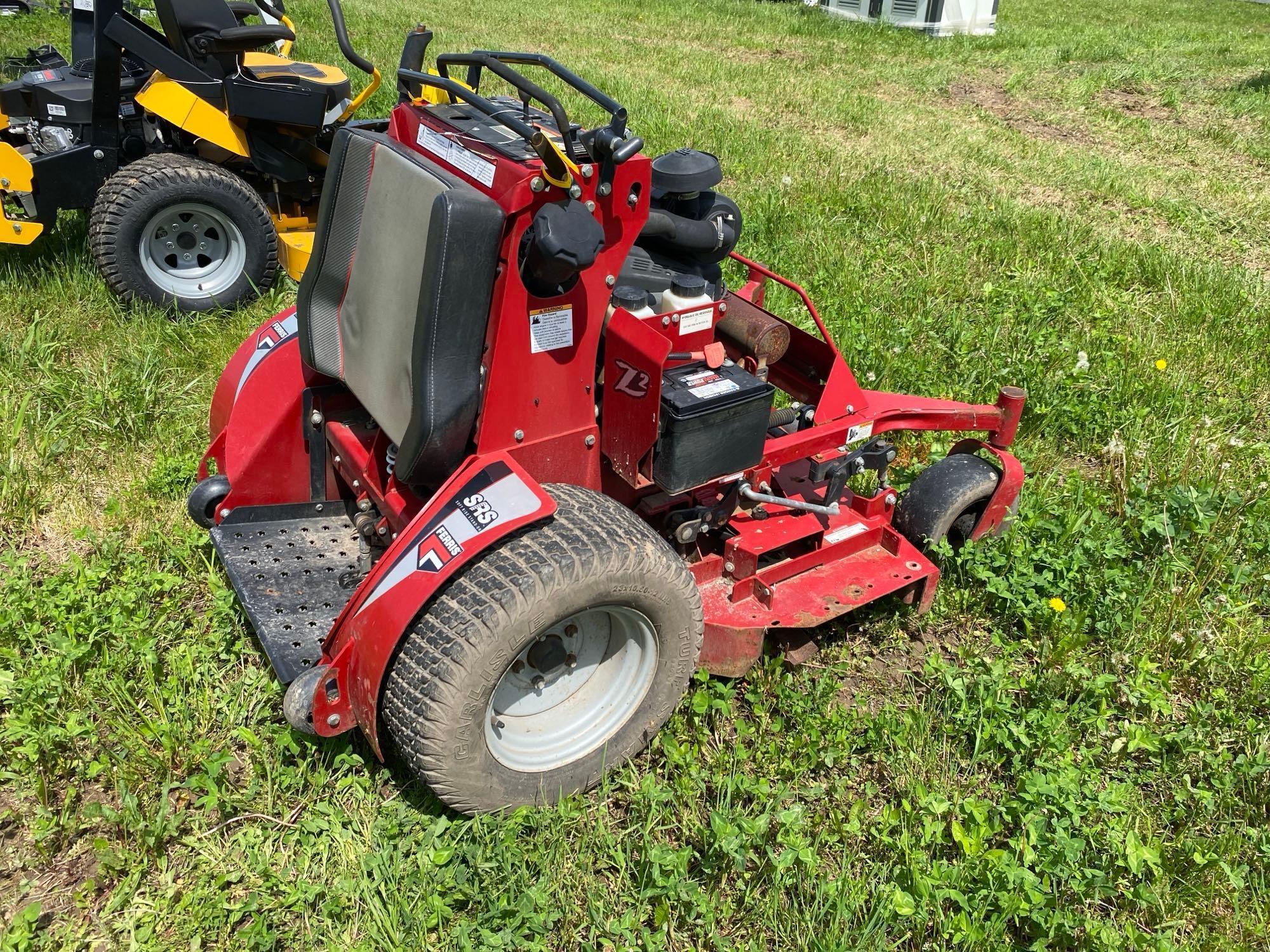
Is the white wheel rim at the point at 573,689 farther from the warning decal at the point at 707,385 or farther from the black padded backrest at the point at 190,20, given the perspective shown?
the black padded backrest at the point at 190,20

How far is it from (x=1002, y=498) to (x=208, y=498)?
2928 millimetres

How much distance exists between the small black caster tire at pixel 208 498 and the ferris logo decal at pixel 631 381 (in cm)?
154

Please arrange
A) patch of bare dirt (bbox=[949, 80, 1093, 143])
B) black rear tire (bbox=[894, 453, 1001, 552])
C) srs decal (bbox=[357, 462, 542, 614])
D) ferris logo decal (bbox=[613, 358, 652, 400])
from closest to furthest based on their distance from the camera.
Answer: srs decal (bbox=[357, 462, 542, 614]) → ferris logo decal (bbox=[613, 358, 652, 400]) → black rear tire (bbox=[894, 453, 1001, 552]) → patch of bare dirt (bbox=[949, 80, 1093, 143])

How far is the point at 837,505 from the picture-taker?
140 inches

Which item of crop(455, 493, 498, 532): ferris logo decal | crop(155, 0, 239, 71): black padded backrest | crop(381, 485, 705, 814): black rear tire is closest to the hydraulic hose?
crop(381, 485, 705, 814): black rear tire

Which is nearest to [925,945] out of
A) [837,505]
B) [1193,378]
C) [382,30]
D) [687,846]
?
[687,846]

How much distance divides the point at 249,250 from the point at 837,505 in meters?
3.87

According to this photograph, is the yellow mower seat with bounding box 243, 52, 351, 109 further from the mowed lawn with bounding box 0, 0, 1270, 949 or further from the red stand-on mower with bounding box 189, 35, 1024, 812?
the red stand-on mower with bounding box 189, 35, 1024, 812

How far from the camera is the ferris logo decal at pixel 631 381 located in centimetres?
282

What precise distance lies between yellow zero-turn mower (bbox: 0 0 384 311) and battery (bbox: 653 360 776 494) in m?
3.45

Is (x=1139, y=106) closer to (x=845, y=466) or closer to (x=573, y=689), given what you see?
(x=845, y=466)

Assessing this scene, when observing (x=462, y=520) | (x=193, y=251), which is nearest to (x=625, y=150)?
(x=462, y=520)

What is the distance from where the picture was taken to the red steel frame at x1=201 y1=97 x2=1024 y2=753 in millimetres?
2625

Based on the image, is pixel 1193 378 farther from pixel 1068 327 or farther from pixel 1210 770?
pixel 1210 770
